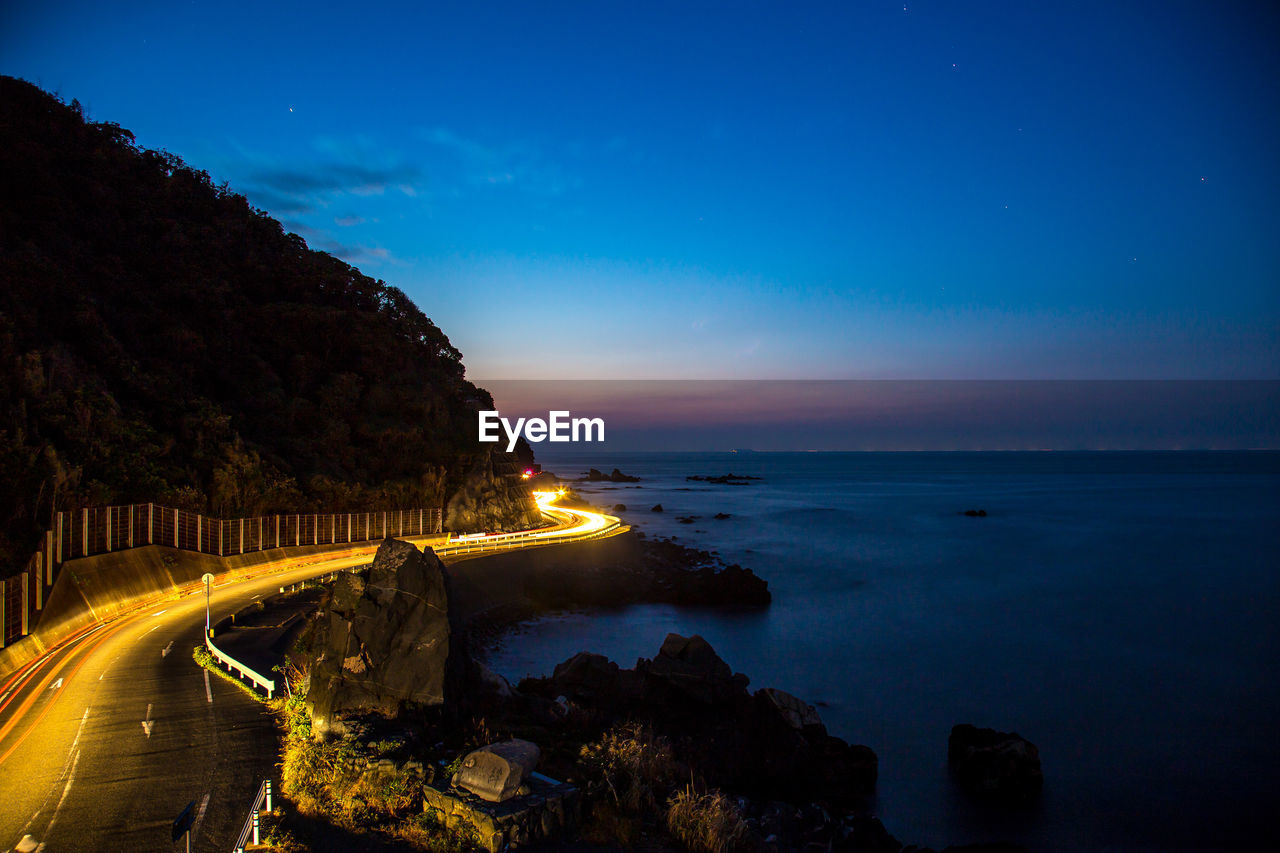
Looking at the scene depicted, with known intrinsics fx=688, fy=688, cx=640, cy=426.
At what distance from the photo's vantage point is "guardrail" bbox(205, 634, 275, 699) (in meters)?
15.8

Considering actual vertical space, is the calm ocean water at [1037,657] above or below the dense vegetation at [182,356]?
below

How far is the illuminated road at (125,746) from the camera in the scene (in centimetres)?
965

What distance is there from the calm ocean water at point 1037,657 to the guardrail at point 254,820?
14.4 m

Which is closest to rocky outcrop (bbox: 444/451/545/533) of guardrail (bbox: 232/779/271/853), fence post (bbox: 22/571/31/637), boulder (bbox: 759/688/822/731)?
fence post (bbox: 22/571/31/637)

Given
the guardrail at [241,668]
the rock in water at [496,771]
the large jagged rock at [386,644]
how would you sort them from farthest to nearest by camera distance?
the guardrail at [241,668], the large jagged rock at [386,644], the rock in water at [496,771]

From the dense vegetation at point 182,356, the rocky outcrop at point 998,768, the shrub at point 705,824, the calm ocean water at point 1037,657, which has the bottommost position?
the calm ocean water at point 1037,657

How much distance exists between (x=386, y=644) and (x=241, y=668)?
5.97m

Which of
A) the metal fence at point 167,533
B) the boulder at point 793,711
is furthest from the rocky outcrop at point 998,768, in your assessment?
the metal fence at point 167,533

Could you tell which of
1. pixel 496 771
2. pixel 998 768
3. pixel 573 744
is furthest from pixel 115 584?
pixel 998 768

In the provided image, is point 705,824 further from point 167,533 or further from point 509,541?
point 509,541

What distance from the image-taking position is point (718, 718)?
2062 cm

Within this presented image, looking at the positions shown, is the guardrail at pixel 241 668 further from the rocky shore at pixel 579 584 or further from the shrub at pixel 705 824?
the rocky shore at pixel 579 584

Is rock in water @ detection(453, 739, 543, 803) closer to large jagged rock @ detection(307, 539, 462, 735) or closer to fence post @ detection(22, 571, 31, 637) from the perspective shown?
large jagged rock @ detection(307, 539, 462, 735)

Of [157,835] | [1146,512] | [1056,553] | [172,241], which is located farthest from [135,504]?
[1146,512]
